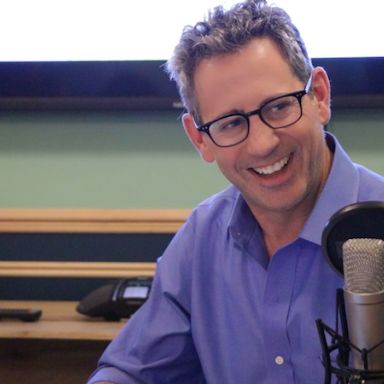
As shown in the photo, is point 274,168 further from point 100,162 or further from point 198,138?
point 100,162

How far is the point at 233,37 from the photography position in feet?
3.39

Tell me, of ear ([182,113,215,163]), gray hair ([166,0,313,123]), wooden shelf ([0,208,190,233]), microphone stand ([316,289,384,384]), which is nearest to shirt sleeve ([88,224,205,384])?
ear ([182,113,215,163])

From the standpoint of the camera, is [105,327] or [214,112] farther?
[105,327]

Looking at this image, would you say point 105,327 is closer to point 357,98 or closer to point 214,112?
point 214,112

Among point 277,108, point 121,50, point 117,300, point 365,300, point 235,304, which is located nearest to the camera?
point 365,300

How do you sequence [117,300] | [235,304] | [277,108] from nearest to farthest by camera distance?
[277,108], [235,304], [117,300]

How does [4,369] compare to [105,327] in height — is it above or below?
below

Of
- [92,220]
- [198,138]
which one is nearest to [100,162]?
[92,220]

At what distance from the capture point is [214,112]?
105cm

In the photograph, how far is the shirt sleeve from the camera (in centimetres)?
116

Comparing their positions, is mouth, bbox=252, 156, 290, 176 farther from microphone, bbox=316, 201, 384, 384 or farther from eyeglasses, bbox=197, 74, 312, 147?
microphone, bbox=316, 201, 384, 384

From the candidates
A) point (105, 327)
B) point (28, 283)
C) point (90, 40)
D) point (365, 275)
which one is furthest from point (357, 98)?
point (365, 275)

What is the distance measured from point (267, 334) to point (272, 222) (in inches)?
7.0

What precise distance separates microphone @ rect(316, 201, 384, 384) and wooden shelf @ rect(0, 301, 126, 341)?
0.85 m
